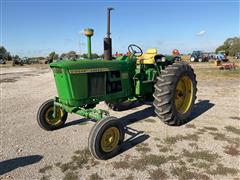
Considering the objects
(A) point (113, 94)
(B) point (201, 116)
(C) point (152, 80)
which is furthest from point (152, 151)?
(B) point (201, 116)

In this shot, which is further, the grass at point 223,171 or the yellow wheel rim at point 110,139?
the yellow wheel rim at point 110,139

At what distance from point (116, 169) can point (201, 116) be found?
3.52 meters

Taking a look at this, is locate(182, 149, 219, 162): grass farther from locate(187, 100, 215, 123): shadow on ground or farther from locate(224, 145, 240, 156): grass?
locate(187, 100, 215, 123): shadow on ground

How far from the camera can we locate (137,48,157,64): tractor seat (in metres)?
5.70

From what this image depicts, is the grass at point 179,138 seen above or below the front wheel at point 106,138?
below

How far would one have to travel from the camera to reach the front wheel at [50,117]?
514cm

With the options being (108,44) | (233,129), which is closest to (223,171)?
(233,129)

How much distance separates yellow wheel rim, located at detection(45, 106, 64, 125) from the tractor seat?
2.29 meters

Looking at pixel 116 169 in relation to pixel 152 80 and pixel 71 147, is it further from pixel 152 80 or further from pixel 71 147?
pixel 152 80

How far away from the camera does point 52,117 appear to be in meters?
5.35

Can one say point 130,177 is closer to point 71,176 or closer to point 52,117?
point 71,176

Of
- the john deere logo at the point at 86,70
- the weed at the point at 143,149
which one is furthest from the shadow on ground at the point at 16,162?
the weed at the point at 143,149

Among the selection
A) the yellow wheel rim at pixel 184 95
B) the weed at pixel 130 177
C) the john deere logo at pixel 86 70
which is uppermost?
→ the john deere logo at pixel 86 70

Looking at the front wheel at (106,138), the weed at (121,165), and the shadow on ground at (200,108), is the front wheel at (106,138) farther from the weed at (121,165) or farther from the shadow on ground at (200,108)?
the shadow on ground at (200,108)
